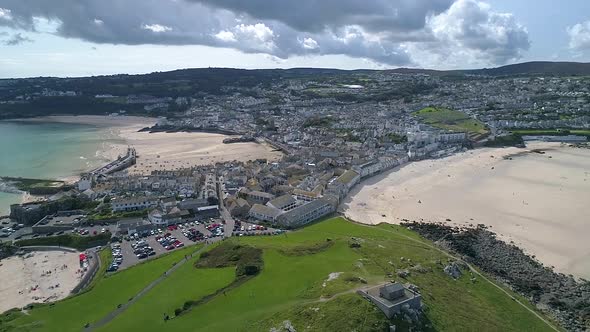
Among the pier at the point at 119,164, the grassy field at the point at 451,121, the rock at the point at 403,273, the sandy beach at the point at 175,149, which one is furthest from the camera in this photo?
the grassy field at the point at 451,121

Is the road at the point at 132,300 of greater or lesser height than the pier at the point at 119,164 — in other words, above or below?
above

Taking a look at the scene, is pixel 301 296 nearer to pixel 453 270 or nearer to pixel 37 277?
pixel 453 270

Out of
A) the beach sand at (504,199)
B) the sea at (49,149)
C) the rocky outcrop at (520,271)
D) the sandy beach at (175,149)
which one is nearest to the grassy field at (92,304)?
the rocky outcrop at (520,271)

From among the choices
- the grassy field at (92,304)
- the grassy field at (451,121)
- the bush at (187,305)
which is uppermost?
the grassy field at (451,121)

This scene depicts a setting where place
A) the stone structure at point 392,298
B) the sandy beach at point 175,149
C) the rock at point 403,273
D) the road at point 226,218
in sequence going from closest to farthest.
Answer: the stone structure at point 392,298 < the rock at point 403,273 < the road at point 226,218 < the sandy beach at point 175,149

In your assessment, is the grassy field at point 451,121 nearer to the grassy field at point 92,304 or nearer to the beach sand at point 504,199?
the beach sand at point 504,199

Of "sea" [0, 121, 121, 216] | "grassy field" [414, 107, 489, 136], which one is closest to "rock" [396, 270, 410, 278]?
"sea" [0, 121, 121, 216]

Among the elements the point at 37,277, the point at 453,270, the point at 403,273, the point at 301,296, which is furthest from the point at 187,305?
the point at 453,270

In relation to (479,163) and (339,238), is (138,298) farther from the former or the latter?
(479,163)
